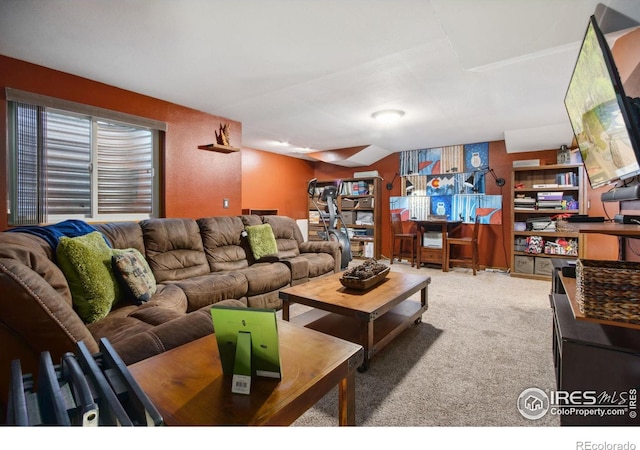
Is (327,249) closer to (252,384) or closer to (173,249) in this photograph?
(173,249)

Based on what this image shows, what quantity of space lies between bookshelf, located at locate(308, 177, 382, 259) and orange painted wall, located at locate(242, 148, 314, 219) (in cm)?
76

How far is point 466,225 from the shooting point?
17.7 feet

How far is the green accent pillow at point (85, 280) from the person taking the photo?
1646mm

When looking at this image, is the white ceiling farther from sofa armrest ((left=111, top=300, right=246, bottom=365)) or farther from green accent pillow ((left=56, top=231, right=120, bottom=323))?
sofa armrest ((left=111, top=300, right=246, bottom=365))

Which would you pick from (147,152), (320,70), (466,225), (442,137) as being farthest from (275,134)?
(466,225)

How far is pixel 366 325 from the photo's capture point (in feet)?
6.11

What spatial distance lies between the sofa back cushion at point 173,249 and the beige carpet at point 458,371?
109 cm

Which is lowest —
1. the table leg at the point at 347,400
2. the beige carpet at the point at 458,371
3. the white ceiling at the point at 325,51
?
the beige carpet at the point at 458,371

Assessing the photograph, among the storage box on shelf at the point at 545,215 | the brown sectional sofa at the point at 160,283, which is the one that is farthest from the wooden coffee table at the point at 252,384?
the storage box on shelf at the point at 545,215

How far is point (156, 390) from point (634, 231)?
5.40 feet

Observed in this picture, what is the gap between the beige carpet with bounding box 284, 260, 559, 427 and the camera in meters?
1.47

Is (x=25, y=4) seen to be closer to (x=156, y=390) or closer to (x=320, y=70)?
(x=320, y=70)

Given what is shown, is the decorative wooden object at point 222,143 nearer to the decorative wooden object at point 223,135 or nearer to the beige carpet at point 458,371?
the decorative wooden object at point 223,135

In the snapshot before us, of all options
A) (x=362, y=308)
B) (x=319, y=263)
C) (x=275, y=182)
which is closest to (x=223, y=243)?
(x=319, y=263)
